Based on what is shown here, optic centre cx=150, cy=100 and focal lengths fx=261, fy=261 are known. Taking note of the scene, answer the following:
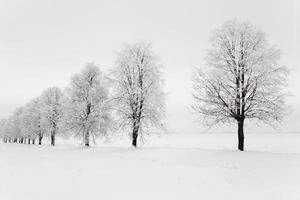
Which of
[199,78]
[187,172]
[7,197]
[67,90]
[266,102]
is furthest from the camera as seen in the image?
[67,90]

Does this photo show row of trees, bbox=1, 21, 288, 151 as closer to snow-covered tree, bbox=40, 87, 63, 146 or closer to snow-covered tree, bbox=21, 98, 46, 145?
snow-covered tree, bbox=40, 87, 63, 146

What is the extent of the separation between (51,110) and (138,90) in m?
28.2

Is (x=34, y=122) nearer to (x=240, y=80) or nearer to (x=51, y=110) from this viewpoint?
(x=51, y=110)

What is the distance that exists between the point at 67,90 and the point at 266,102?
26.9m

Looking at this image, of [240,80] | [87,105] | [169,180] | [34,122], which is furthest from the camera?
[34,122]

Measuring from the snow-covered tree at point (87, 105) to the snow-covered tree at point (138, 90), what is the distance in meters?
3.08

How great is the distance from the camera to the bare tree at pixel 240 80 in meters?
21.3

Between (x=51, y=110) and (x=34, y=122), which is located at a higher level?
(x=51, y=110)

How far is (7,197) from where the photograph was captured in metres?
11.1

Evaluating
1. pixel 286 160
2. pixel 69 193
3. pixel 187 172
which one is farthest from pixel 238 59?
pixel 69 193

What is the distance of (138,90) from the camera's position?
99.1 feet

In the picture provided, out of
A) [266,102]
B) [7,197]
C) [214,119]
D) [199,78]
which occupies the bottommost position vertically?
[7,197]

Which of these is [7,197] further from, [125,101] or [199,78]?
[125,101]

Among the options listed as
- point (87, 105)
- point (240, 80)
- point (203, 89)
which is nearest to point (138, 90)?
point (203, 89)
